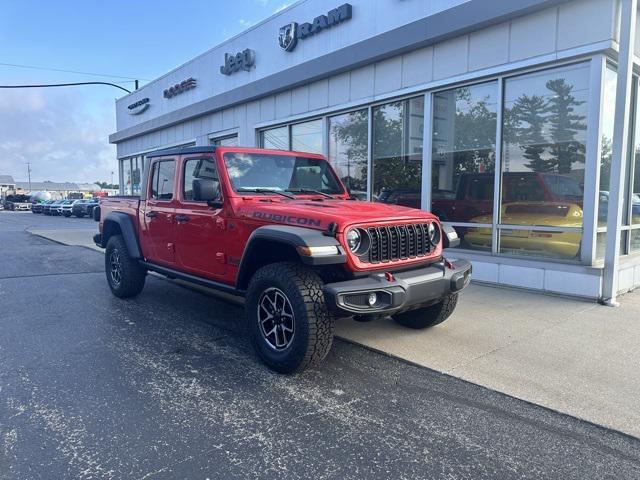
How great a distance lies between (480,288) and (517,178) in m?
1.76

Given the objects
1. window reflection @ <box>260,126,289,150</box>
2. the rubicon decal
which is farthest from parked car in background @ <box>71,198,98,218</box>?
the rubicon decal

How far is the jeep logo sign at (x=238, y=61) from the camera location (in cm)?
1294

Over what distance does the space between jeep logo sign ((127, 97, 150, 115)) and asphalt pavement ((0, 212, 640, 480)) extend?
16.7 metres

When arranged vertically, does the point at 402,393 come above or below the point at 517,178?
below

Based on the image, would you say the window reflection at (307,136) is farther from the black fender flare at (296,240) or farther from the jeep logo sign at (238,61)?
the black fender flare at (296,240)

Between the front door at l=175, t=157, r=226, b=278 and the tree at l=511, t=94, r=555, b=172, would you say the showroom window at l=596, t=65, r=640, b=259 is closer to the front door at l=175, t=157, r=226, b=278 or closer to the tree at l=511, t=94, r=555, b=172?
the tree at l=511, t=94, r=555, b=172

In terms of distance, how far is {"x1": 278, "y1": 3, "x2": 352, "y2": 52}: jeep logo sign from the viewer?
9.78 metres

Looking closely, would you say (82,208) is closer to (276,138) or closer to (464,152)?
(276,138)

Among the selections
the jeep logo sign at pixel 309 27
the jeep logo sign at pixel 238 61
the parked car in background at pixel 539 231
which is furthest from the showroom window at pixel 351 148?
the jeep logo sign at pixel 238 61

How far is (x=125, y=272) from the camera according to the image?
6.33 m

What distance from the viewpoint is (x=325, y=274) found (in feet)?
13.3

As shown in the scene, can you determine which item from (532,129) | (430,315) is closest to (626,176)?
(532,129)

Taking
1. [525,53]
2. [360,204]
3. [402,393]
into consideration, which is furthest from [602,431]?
[525,53]

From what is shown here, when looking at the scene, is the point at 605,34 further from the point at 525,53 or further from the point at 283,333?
the point at 283,333
